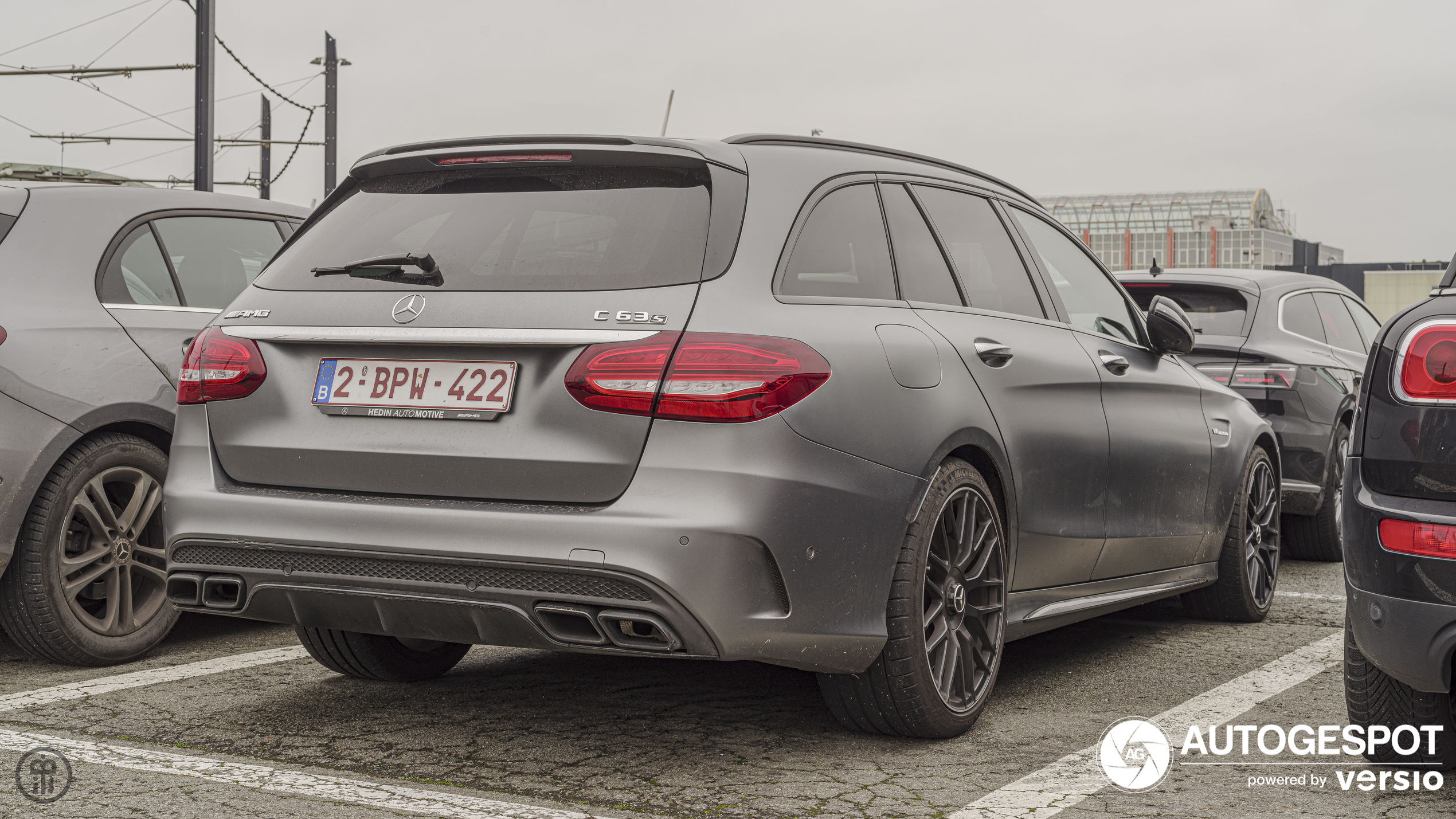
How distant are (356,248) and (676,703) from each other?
166 centimetres

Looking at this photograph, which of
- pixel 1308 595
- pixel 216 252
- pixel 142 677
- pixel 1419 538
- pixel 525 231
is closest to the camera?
pixel 1419 538

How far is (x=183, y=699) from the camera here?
4.48m

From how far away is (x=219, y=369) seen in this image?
12.4 ft

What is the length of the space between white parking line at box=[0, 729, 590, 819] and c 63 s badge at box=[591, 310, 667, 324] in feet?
3.65

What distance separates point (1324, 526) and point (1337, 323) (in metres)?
1.32

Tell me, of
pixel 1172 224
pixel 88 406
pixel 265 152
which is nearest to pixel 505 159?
pixel 88 406

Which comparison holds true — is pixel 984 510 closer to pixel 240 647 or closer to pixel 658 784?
pixel 658 784

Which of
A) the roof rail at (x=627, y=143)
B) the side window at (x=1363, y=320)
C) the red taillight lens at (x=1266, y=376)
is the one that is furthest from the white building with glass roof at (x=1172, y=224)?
the roof rail at (x=627, y=143)

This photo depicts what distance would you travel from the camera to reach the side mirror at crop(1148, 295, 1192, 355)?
5.42 metres

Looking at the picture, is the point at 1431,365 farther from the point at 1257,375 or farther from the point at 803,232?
the point at 1257,375

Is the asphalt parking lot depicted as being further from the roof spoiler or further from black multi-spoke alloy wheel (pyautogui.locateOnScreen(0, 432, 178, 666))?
the roof spoiler

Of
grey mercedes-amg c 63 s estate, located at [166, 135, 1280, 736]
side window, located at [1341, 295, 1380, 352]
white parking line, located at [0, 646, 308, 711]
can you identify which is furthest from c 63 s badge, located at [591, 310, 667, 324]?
side window, located at [1341, 295, 1380, 352]

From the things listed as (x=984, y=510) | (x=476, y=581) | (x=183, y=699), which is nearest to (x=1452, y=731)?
(x=984, y=510)

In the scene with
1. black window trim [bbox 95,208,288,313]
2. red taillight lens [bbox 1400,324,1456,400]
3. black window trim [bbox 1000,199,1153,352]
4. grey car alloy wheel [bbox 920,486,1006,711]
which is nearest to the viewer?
red taillight lens [bbox 1400,324,1456,400]
